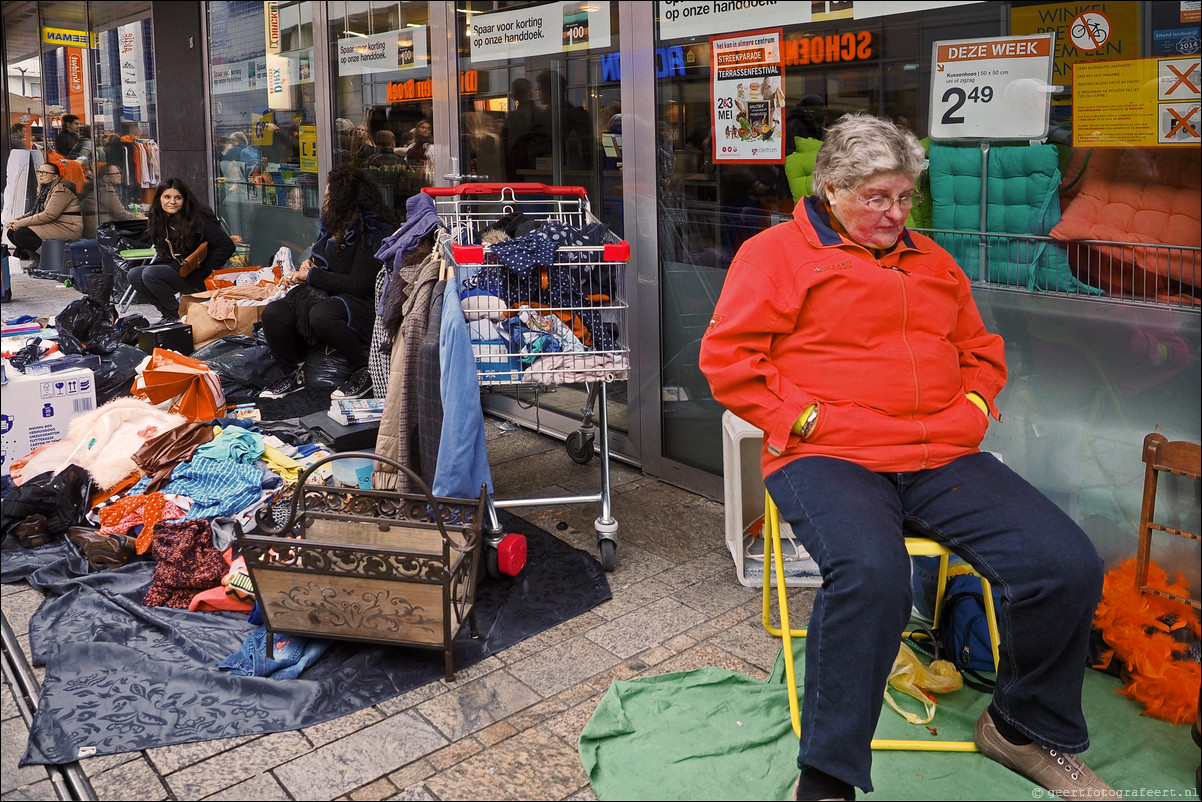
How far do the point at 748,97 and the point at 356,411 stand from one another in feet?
8.78

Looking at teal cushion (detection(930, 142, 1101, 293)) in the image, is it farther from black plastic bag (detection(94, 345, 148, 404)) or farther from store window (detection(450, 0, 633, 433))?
black plastic bag (detection(94, 345, 148, 404))

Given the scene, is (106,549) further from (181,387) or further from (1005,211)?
(1005,211)

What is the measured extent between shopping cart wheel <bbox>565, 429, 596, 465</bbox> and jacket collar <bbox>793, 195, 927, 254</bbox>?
2575mm

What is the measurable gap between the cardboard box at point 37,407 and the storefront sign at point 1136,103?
179 inches

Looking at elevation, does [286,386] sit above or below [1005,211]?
below

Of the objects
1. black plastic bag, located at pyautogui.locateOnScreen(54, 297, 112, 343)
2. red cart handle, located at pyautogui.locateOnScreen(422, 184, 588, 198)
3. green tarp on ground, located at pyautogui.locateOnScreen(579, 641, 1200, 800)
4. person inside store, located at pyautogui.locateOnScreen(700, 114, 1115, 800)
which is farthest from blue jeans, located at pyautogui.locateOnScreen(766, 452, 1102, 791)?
black plastic bag, located at pyautogui.locateOnScreen(54, 297, 112, 343)

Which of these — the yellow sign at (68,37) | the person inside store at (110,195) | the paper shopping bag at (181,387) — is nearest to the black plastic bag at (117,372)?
the paper shopping bag at (181,387)

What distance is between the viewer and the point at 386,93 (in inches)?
286

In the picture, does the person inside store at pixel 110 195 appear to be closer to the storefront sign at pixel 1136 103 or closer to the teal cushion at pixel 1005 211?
the teal cushion at pixel 1005 211

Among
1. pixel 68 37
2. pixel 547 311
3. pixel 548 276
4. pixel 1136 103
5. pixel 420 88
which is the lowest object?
pixel 547 311

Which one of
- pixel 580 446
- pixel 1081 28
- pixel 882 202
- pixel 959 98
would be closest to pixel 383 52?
pixel 580 446

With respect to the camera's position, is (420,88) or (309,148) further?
(309,148)

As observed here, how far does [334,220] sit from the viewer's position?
6461 mm

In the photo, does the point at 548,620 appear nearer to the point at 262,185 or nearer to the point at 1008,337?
the point at 1008,337
